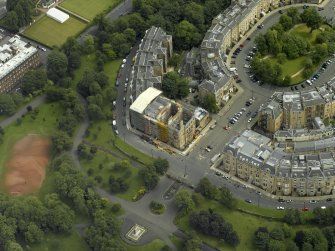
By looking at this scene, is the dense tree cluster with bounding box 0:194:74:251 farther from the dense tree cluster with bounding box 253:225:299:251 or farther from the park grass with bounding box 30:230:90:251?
the dense tree cluster with bounding box 253:225:299:251

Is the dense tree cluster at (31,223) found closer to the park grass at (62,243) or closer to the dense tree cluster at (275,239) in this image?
the park grass at (62,243)

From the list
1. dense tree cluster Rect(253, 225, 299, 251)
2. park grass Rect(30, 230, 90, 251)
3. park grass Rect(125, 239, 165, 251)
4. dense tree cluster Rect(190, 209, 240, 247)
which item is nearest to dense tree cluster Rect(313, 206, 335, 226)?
dense tree cluster Rect(253, 225, 299, 251)

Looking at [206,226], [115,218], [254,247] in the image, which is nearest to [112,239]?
[115,218]

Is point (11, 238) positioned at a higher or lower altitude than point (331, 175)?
lower

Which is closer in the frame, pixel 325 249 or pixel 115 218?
pixel 325 249

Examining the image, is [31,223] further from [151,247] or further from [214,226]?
[214,226]

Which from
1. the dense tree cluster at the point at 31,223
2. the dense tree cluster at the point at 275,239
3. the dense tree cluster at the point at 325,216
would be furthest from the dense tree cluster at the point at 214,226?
the dense tree cluster at the point at 31,223

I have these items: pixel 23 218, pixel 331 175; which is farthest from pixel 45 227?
pixel 331 175

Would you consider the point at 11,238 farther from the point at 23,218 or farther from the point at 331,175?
the point at 331,175
